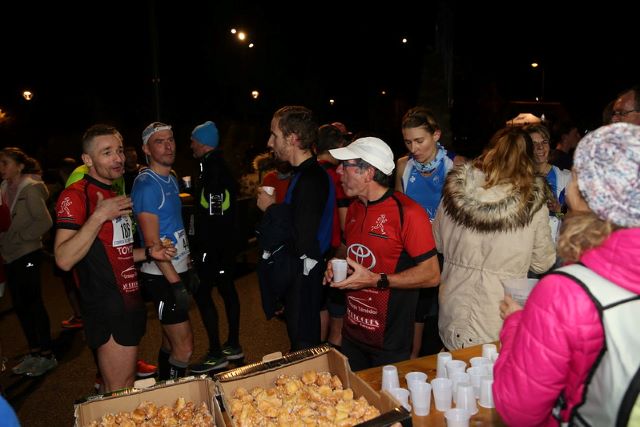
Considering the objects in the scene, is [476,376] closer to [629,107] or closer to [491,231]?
[491,231]

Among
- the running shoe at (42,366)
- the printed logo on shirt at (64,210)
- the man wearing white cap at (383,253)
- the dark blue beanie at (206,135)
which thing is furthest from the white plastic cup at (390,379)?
the running shoe at (42,366)

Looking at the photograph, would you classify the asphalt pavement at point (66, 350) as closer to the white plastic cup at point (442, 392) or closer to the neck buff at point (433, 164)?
the neck buff at point (433, 164)

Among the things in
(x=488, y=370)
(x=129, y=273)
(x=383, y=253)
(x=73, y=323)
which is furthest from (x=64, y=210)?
(x=73, y=323)

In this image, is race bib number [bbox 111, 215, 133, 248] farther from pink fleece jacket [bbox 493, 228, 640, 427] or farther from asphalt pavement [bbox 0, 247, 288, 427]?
pink fleece jacket [bbox 493, 228, 640, 427]

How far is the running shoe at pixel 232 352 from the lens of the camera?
4.96 metres

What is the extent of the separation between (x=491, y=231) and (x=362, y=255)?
73cm

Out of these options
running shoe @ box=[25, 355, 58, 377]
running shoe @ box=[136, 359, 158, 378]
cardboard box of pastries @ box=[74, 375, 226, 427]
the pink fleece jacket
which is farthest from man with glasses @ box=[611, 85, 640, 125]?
running shoe @ box=[25, 355, 58, 377]

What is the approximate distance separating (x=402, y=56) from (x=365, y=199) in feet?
113

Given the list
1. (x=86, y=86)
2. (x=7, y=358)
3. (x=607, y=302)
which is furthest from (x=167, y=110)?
(x=607, y=302)

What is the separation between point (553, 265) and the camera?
3150 millimetres

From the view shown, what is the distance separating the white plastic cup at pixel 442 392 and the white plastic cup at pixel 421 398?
3cm

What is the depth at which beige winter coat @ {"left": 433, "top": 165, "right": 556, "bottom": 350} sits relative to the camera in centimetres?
279

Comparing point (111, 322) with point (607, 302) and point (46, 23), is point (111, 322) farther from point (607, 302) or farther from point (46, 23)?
point (46, 23)

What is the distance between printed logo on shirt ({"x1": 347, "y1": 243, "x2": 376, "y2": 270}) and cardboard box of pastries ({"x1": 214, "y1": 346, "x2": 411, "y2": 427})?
654 millimetres
